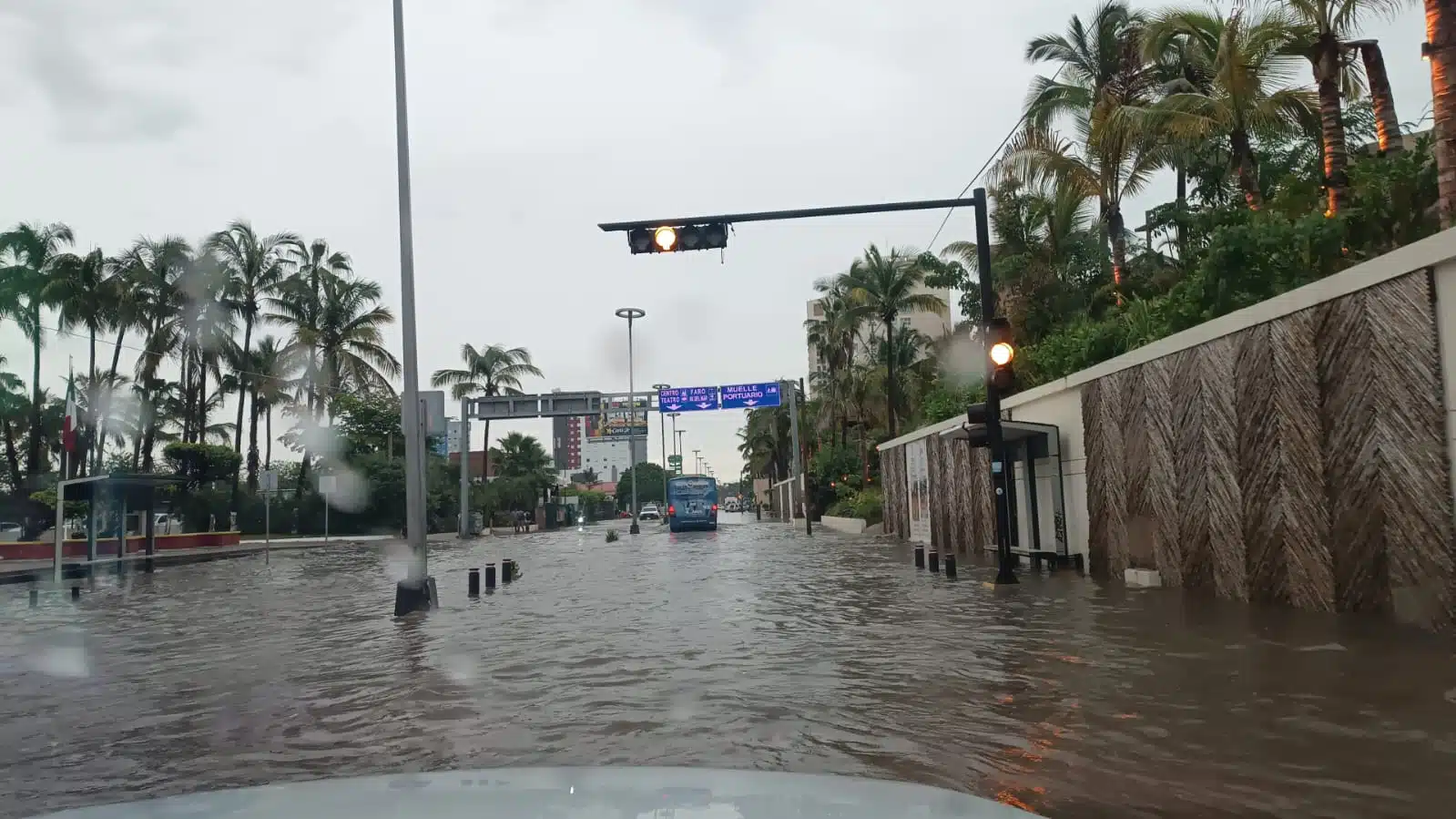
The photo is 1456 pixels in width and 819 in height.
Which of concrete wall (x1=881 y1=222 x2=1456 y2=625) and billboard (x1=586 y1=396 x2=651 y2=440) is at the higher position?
billboard (x1=586 y1=396 x2=651 y2=440)

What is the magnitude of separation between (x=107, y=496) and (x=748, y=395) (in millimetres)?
33250

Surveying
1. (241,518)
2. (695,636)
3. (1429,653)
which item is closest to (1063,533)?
(695,636)

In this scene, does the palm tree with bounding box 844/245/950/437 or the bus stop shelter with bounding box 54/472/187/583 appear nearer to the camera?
the bus stop shelter with bounding box 54/472/187/583

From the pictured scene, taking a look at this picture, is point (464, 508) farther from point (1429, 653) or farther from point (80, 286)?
point (1429, 653)

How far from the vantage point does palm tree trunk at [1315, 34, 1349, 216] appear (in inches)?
689

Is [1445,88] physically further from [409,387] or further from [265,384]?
[265,384]

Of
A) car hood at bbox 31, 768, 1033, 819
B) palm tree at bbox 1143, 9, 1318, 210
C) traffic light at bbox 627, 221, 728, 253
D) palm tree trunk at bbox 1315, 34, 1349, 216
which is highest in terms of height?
palm tree at bbox 1143, 9, 1318, 210

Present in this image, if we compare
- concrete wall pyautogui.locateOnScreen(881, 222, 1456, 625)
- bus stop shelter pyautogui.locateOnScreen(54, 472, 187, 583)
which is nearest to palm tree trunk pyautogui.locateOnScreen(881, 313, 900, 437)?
Result: bus stop shelter pyautogui.locateOnScreen(54, 472, 187, 583)

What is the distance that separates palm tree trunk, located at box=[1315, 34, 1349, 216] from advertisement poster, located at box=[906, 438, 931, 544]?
44.0ft

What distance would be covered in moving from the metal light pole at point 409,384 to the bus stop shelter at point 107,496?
34.5 ft

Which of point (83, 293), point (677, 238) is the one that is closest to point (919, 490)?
point (677, 238)

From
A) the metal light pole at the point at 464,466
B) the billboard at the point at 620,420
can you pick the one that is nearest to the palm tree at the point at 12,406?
the metal light pole at the point at 464,466

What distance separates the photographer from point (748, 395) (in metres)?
56.6

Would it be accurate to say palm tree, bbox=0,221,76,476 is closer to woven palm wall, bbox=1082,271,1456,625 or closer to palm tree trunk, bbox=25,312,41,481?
palm tree trunk, bbox=25,312,41,481
